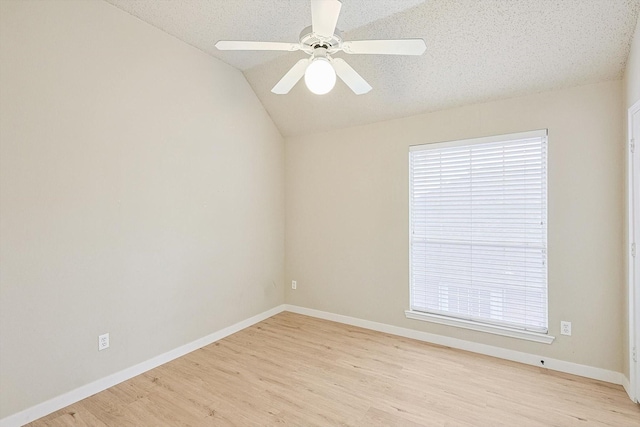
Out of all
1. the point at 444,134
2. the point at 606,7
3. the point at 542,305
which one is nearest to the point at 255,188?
the point at 444,134

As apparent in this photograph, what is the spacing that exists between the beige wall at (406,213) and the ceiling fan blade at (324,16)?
1954mm

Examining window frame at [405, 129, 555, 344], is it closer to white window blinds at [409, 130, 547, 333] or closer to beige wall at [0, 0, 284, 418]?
white window blinds at [409, 130, 547, 333]

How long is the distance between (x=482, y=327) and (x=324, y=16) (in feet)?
9.70

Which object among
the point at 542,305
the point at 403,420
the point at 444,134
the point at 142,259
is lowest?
the point at 403,420

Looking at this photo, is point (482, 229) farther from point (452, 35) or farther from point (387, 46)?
point (387, 46)

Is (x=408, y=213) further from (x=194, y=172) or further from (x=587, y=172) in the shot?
(x=194, y=172)

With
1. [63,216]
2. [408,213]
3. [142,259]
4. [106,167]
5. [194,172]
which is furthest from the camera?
A: [408,213]

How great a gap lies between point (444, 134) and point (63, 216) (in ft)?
11.0

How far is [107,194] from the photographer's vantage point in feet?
8.19

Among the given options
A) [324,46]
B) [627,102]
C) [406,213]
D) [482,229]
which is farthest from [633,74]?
[324,46]

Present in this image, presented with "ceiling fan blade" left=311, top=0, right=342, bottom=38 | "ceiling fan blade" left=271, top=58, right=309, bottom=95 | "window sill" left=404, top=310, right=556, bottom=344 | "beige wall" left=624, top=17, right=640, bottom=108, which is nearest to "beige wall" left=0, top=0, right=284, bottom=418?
"ceiling fan blade" left=271, top=58, right=309, bottom=95

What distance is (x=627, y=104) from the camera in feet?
7.80

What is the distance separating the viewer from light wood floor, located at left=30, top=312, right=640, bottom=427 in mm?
2100

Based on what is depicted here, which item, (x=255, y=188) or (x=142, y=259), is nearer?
(x=142, y=259)
